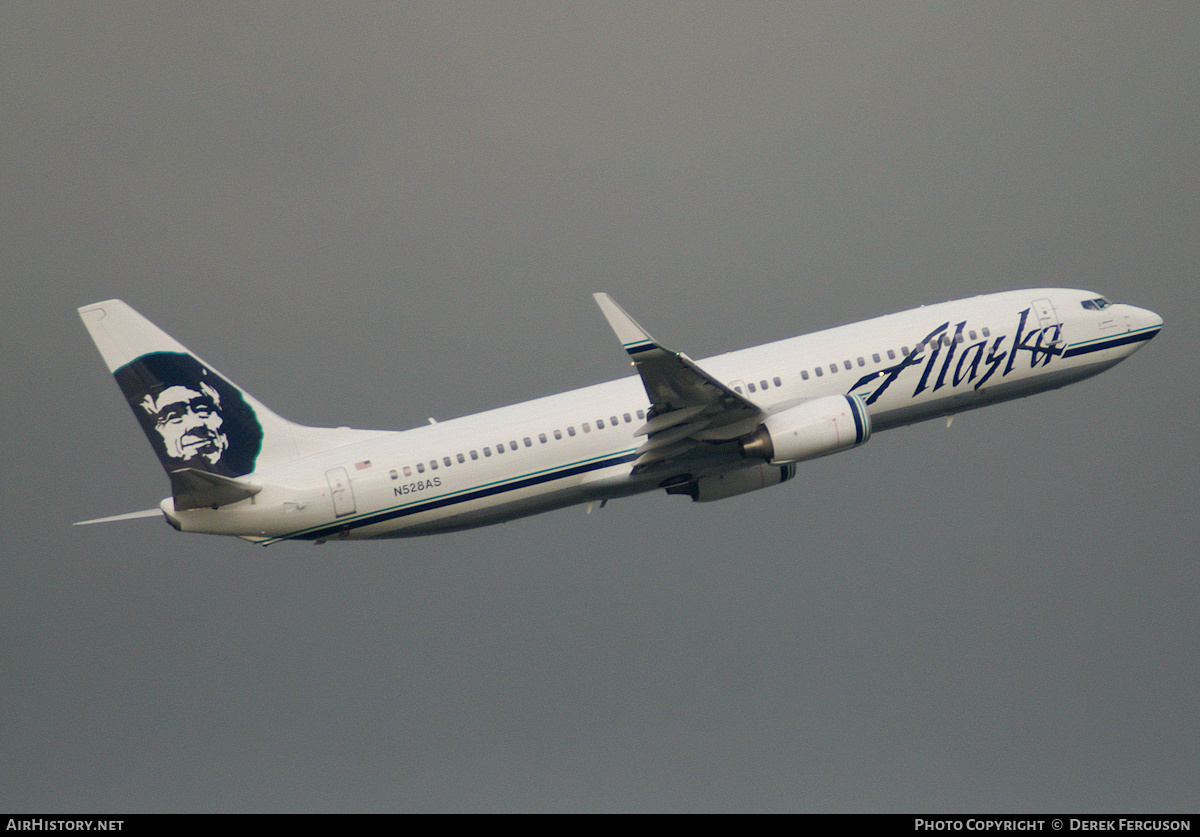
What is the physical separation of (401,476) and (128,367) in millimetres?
8285

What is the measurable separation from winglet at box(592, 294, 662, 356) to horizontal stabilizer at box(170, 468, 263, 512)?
1117cm

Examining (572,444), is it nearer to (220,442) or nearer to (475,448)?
(475,448)

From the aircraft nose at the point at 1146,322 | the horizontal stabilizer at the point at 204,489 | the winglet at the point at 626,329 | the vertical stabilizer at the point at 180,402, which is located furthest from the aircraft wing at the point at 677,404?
the aircraft nose at the point at 1146,322

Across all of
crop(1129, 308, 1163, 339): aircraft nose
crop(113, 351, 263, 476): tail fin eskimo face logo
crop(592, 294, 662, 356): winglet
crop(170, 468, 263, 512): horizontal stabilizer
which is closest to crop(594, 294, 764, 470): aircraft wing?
crop(592, 294, 662, 356): winglet

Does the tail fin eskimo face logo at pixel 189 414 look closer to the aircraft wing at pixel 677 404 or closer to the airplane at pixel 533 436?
the airplane at pixel 533 436

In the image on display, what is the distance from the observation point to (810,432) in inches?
1369

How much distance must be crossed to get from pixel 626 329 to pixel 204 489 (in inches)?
486

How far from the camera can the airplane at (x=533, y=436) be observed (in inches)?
1331

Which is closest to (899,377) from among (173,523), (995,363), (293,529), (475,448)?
(995,363)

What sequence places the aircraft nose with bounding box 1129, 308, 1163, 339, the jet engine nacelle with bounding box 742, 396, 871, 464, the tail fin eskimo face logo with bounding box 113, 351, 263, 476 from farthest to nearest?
the aircraft nose with bounding box 1129, 308, 1163, 339 < the jet engine nacelle with bounding box 742, 396, 871, 464 < the tail fin eskimo face logo with bounding box 113, 351, 263, 476

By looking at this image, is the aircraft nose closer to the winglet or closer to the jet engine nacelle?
the jet engine nacelle

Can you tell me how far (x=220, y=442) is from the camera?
3475cm

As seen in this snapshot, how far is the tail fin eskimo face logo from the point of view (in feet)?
112
